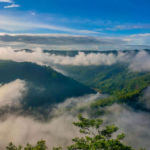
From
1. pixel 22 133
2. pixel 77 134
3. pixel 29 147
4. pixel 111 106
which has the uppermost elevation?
pixel 29 147

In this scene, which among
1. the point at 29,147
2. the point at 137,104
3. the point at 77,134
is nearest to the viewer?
the point at 29,147

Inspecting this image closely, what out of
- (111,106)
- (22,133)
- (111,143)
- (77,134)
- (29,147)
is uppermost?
(111,143)

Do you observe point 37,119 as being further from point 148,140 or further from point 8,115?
point 148,140

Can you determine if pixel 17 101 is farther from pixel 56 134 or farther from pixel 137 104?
pixel 137 104

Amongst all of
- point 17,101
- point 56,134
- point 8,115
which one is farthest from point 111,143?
point 17,101

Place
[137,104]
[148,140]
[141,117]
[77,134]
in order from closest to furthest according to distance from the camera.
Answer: [148,140]
[77,134]
[141,117]
[137,104]

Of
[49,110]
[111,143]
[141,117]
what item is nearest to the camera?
[111,143]

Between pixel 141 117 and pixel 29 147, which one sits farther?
pixel 141 117

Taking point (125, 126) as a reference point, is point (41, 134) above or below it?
below

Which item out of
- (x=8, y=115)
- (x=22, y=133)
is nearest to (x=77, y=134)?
(x=22, y=133)
